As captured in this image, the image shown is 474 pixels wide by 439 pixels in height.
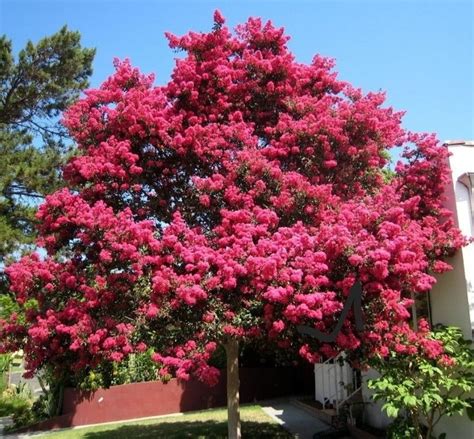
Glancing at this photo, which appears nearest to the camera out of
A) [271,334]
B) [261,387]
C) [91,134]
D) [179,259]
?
[271,334]

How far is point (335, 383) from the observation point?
14305mm

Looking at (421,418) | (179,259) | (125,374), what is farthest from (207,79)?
(125,374)

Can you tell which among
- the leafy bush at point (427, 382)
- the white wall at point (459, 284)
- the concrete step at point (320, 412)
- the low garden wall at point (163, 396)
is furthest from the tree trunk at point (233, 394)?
the low garden wall at point (163, 396)

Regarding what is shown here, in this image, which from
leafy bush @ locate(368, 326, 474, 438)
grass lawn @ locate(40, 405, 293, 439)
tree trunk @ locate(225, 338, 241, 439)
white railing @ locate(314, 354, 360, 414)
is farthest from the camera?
grass lawn @ locate(40, 405, 293, 439)

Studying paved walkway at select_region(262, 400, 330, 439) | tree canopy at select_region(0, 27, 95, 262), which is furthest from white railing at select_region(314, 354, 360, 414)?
tree canopy at select_region(0, 27, 95, 262)

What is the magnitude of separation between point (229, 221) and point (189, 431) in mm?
7404

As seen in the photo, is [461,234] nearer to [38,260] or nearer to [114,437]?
[38,260]

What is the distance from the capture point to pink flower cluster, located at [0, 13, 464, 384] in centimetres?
796

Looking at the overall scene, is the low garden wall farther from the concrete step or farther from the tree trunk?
the tree trunk

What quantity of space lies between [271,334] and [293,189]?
8.91 ft

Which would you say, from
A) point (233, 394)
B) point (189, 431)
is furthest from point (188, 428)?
point (233, 394)

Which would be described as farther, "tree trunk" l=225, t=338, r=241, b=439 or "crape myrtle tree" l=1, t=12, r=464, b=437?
"tree trunk" l=225, t=338, r=241, b=439

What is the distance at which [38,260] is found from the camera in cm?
909

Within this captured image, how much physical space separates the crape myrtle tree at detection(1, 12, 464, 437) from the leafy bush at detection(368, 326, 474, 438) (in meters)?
0.32
